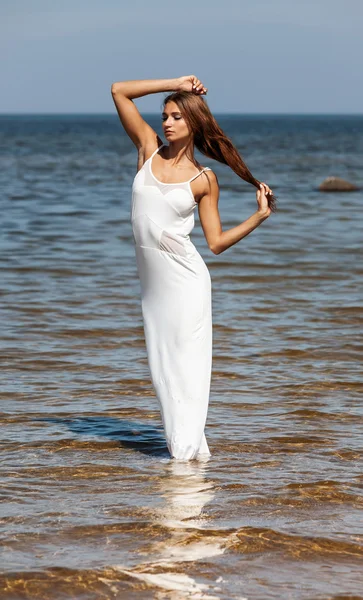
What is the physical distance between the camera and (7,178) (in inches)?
1425

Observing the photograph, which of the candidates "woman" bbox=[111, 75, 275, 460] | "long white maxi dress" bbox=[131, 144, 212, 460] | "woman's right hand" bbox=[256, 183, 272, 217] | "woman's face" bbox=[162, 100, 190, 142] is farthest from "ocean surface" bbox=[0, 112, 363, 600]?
"woman's face" bbox=[162, 100, 190, 142]

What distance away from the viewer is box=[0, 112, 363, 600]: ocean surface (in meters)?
4.70

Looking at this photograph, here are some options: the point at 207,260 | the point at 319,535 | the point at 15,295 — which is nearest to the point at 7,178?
the point at 207,260

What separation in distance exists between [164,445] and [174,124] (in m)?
2.18

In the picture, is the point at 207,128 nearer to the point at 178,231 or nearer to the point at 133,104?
the point at 133,104

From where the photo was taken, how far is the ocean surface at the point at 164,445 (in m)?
4.70

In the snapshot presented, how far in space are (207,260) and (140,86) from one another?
10252 millimetres

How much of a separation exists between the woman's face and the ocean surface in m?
1.98

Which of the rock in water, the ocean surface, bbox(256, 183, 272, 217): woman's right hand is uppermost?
bbox(256, 183, 272, 217): woman's right hand

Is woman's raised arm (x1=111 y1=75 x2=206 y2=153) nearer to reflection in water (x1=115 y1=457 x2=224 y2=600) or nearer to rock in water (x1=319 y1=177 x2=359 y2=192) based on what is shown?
reflection in water (x1=115 y1=457 x2=224 y2=600)

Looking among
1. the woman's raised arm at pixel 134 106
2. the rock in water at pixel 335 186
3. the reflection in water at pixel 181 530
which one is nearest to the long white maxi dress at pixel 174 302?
the woman's raised arm at pixel 134 106

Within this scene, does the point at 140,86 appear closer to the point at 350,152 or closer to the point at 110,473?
the point at 110,473

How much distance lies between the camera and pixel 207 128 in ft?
19.9

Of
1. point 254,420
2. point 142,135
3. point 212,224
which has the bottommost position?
point 254,420
